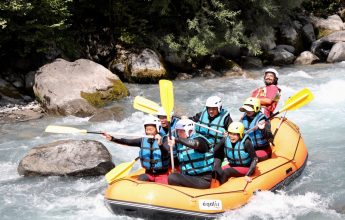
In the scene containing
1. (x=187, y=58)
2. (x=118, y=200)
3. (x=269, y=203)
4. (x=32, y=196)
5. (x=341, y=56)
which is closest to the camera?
(x=118, y=200)

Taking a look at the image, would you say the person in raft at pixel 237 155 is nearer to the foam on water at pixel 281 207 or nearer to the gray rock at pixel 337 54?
the foam on water at pixel 281 207

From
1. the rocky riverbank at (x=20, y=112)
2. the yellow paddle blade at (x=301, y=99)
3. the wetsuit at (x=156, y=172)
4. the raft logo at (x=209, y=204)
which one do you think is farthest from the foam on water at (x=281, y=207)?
the rocky riverbank at (x=20, y=112)

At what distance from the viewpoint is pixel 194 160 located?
541cm

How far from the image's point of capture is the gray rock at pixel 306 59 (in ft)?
48.8

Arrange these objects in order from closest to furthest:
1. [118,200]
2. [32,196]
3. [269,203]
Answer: [118,200] < [269,203] < [32,196]

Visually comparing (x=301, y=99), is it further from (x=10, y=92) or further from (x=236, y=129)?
(x=10, y=92)

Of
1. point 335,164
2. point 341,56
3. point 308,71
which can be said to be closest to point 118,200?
point 335,164

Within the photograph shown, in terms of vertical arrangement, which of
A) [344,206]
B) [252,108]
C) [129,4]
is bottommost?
[344,206]

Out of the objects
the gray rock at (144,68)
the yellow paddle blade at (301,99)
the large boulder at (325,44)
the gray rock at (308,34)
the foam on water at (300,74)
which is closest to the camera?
the yellow paddle blade at (301,99)

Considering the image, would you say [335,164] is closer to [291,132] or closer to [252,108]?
[291,132]

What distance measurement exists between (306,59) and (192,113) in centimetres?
656

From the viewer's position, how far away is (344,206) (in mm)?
5684

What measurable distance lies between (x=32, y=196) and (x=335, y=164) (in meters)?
4.34

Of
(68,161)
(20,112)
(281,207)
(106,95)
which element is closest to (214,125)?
(281,207)
